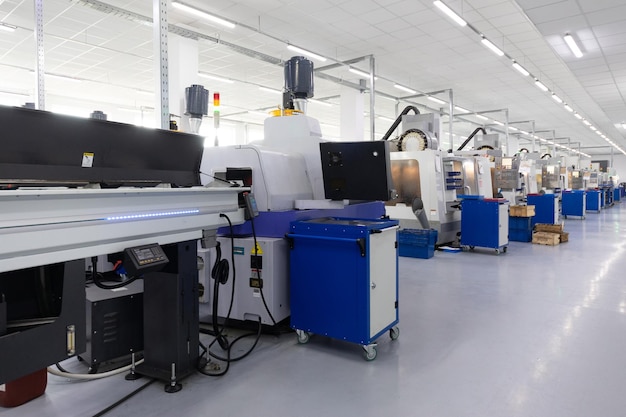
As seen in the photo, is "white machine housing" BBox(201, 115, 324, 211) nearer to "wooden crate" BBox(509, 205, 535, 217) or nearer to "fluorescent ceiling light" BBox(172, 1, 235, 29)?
"fluorescent ceiling light" BBox(172, 1, 235, 29)

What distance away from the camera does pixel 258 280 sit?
2805 millimetres

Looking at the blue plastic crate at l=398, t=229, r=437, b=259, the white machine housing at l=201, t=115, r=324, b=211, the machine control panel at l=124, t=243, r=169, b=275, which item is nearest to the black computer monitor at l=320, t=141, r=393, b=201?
the white machine housing at l=201, t=115, r=324, b=211

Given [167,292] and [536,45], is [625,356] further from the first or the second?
[536,45]

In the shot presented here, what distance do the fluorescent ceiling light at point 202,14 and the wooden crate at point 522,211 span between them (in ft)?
19.4

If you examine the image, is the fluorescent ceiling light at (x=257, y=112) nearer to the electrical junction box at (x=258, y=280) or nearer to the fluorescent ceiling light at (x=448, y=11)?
the fluorescent ceiling light at (x=448, y=11)

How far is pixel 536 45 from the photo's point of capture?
27.0 ft

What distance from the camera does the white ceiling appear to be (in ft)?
20.8

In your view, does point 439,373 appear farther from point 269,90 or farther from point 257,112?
point 257,112

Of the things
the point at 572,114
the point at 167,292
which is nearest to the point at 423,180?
the point at 167,292

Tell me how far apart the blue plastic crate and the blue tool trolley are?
319 cm

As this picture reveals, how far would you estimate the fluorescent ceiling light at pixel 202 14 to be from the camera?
5867 mm

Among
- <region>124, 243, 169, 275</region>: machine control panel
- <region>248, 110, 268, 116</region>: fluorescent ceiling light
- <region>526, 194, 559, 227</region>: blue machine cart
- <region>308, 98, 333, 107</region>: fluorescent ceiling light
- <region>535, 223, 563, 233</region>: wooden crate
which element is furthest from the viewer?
<region>248, 110, 268, 116</region>: fluorescent ceiling light

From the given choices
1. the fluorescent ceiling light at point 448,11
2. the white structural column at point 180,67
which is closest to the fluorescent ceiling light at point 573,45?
the fluorescent ceiling light at point 448,11

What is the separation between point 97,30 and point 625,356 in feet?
27.7
